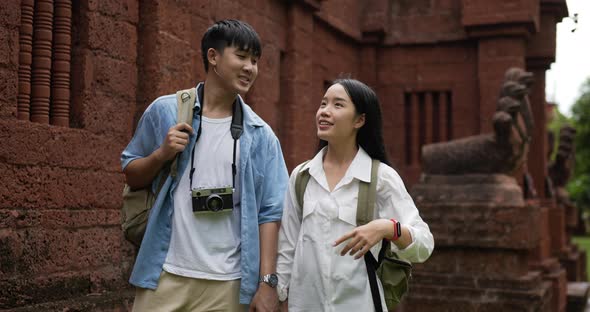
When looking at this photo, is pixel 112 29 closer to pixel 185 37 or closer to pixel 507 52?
pixel 185 37

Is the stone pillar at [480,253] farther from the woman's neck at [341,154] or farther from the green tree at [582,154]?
the green tree at [582,154]

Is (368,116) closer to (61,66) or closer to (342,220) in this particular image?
(342,220)

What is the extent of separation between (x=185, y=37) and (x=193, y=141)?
3.63 meters

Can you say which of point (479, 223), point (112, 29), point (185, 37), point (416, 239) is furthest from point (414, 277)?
point (416, 239)

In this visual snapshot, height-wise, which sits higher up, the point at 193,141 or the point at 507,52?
the point at 507,52

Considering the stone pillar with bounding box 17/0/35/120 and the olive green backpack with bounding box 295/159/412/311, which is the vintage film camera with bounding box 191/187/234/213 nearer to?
the olive green backpack with bounding box 295/159/412/311

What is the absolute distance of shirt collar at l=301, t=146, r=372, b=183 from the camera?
9.12 feet

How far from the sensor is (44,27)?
4.88 metres

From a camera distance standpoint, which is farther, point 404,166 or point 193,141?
point 404,166

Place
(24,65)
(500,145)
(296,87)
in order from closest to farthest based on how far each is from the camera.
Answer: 1. (24,65)
2. (500,145)
3. (296,87)

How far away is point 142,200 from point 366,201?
88 cm

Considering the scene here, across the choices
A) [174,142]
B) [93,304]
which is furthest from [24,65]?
[174,142]

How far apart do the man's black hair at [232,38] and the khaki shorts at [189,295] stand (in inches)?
36.4

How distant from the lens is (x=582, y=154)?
42.9m
